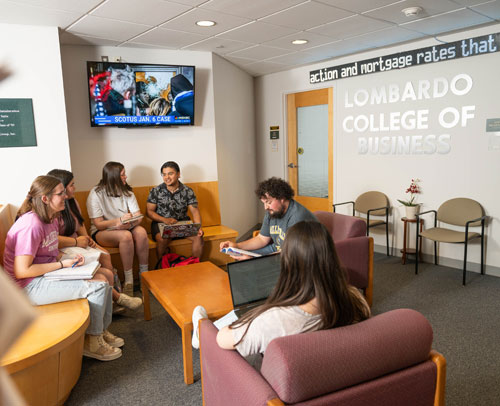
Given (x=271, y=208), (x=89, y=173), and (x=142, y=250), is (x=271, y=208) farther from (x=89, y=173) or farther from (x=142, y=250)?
(x=89, y=173)

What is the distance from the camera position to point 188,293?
3211 millimetres

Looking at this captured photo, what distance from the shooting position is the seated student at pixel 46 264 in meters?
2.79

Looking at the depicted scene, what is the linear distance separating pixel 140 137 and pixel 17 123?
1.53m

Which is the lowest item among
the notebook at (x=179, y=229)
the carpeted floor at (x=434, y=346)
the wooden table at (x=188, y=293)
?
the carpeted floor at (x=434, y=346)

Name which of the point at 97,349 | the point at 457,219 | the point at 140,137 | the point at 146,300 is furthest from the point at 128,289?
the point at 457,219

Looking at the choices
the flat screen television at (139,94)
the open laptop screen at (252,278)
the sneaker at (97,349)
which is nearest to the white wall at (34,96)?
the flat screen television at (139,94)

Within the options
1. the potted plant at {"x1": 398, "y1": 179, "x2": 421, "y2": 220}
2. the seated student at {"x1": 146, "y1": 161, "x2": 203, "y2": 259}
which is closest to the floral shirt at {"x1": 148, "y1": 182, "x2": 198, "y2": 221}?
the seated student at {"x1": 146, "y1": 161, "x2": 203, "y2": 259}

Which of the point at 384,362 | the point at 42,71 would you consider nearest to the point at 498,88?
the point at 384,362

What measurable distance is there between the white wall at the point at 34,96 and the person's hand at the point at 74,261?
150 centimetres

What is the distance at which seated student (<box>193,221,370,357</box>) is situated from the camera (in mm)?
1635

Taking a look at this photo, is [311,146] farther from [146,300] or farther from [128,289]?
[146,300]

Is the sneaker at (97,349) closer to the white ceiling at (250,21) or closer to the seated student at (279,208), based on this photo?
the seated student at (279,208)

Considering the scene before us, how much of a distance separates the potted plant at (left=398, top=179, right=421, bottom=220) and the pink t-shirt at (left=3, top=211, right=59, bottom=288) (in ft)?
12.8

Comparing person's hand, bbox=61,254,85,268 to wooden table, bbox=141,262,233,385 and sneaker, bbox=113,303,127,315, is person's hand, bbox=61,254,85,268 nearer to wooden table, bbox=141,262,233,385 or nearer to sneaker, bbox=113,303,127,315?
wooden table, bbox=141,262,233,385
